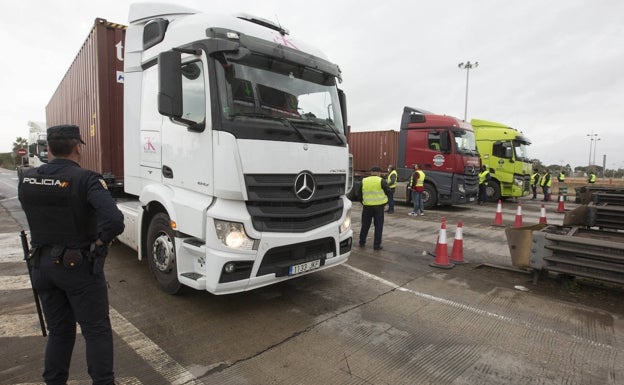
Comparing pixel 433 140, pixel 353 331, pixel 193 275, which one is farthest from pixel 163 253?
pixel 433 140

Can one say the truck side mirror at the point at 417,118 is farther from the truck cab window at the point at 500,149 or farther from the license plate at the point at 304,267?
the license plate at the point at 304,267

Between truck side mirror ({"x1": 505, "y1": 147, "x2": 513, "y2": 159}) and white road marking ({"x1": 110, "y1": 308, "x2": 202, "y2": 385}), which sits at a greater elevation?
truck side mirror ({"x1": 505, "y1": 147, "x2": 513, "y2": 159})

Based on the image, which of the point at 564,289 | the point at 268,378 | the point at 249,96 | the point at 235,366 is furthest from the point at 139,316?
the point at 564,289

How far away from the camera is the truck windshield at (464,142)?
478 inches

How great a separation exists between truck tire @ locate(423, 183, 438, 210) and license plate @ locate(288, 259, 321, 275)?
9901mm

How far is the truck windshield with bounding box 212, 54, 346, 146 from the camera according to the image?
3.36 m

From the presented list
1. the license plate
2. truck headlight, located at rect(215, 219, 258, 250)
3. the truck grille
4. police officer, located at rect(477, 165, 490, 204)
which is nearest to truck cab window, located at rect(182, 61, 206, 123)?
the truck grille

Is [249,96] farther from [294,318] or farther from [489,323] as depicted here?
[489,323]

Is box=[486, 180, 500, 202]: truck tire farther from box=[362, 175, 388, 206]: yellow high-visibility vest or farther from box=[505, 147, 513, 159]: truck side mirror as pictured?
box=[362, 175, 388, 206]: yellow high-visibility vest

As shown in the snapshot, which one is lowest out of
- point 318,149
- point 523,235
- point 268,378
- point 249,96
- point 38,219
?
point 268,378

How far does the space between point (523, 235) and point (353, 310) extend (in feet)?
9.08

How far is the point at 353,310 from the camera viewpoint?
392 cm

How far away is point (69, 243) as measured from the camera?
7.47ft

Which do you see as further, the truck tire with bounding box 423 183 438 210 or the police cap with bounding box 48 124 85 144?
the truck tire with bounding box 423 183 438 210
